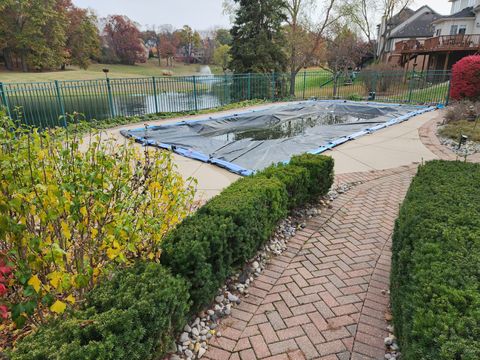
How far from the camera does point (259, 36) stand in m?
18.5

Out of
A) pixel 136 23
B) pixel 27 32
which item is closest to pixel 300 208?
pixel 27 32

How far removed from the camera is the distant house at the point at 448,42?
832 inches

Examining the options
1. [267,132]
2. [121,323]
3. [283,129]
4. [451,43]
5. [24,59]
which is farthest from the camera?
[24,59]

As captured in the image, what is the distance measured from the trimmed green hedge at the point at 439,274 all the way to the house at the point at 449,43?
23.4 meters

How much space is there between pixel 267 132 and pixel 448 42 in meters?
20.0

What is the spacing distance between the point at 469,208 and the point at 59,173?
2.79m

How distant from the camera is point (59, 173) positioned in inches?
74.7

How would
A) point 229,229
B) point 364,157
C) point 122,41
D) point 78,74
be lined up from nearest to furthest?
point 229,229 < point 364,157 < point 78,74 < point 122,41

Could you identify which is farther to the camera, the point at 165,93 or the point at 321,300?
the point at 165,93

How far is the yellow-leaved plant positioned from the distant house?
2483cm

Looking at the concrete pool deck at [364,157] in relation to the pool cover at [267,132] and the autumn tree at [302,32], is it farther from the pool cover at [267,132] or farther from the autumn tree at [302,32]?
the autumn tree at [302,32]

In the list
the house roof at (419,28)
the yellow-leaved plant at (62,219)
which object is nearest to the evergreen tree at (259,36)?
the yellow-leaved plant at (62,219)

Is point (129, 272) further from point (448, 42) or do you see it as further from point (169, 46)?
point (169, 46)

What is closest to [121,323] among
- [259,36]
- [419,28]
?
[259,36]
